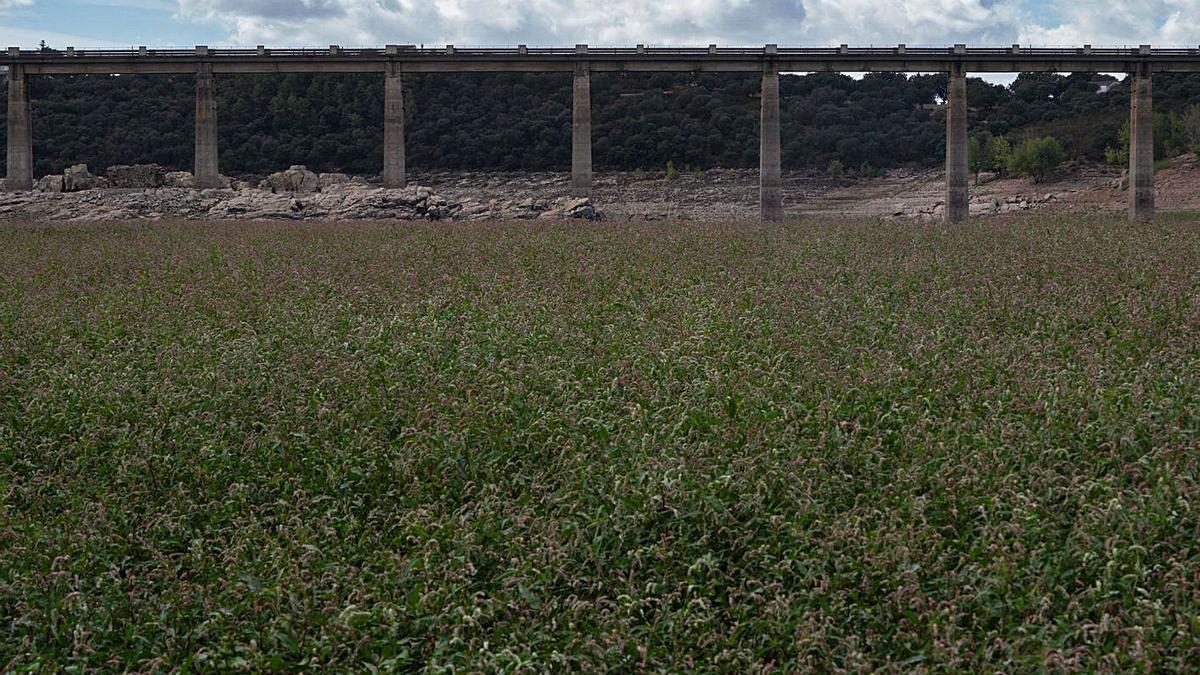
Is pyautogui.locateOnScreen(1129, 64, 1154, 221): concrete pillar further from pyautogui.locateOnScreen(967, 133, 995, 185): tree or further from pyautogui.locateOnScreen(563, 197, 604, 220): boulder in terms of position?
pyautogui.locateOnScreen(563, 197, 604, 220): boulder

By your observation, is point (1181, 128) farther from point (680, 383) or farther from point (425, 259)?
point (680, 383)

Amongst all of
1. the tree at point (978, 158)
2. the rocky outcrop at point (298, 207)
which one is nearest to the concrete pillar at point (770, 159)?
the rocky outcrop at point (298, 207)

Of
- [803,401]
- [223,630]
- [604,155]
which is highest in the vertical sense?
[604,155]

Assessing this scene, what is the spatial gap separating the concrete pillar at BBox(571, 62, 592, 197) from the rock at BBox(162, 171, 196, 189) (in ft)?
59.2

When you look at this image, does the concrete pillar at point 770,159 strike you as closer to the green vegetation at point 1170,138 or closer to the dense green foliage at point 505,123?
the dense green foliage at point 505,123

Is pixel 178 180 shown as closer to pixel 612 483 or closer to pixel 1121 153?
pixel 1121 153

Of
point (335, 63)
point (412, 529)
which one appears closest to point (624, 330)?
point (412, 529)

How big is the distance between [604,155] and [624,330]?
221ft

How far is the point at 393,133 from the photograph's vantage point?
52.0 meters

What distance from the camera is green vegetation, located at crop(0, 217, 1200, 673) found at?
6.53 meters

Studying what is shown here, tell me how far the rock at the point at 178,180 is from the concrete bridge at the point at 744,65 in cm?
447

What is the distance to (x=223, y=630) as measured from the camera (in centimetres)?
675

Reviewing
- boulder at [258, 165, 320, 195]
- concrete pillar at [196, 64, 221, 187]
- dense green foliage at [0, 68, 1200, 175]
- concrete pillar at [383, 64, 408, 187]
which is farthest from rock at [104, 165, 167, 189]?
dense green foliage at [0, 68, 1200, 175]

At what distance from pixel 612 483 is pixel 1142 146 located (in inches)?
1933
